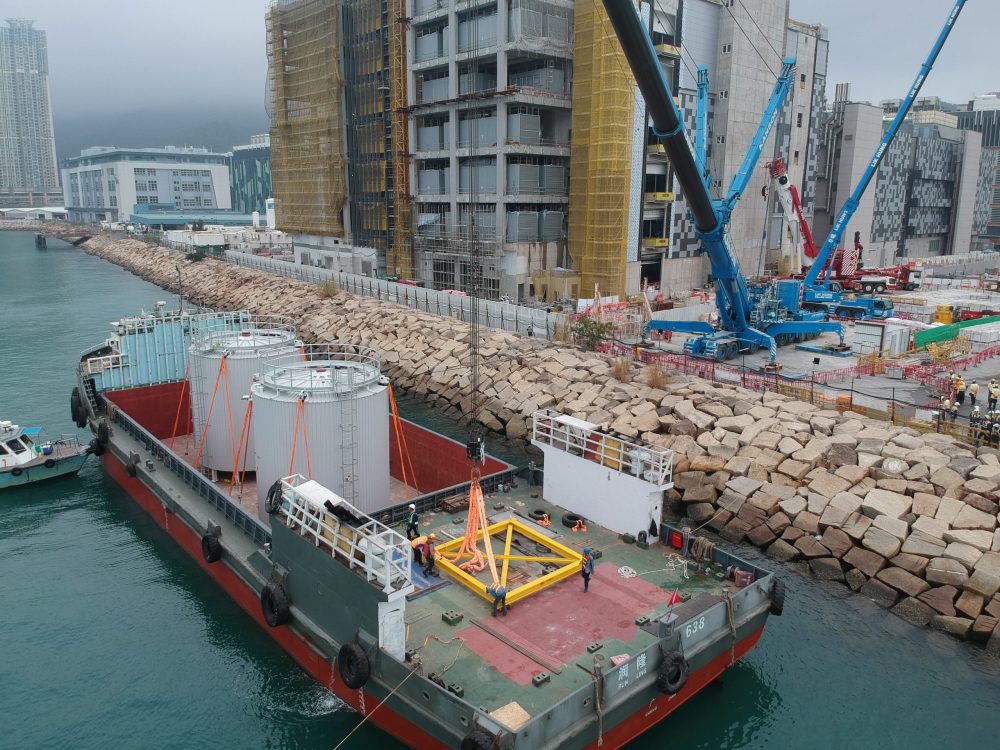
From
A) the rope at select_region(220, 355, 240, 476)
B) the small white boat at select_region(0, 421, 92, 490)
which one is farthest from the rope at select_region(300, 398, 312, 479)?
the small white boat at select_region(0, 421, 92, 490)

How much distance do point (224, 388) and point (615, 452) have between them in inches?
482

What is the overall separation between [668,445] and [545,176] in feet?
107

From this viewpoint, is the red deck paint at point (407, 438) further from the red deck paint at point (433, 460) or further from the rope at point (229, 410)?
the rope at point (229, 410)

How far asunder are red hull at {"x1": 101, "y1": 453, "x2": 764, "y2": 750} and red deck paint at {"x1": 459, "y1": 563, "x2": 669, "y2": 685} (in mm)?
1353

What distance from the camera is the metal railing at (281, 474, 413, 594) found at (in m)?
11.6

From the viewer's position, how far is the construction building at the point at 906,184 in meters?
72.7

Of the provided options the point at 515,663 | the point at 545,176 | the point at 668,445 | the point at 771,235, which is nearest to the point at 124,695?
the point at 515,663

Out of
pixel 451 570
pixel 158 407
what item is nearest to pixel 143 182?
pixel 158 407

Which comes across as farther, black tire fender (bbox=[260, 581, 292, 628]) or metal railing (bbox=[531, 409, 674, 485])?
metal railing (bbox=[531, 409, 674, 485])

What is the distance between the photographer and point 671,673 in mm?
12070

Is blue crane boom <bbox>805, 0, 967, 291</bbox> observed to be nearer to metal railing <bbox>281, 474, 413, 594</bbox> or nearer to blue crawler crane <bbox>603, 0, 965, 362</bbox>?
blue crawler crane <bbox>603, 0, 965, 362</bbox>

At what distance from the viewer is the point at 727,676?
49.3 ft

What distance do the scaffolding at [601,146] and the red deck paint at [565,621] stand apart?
37361 millimetres

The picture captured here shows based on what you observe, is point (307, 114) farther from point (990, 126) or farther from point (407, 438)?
point (990, 126)
